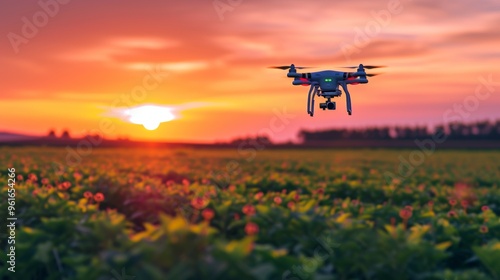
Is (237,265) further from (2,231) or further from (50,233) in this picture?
(2,231)

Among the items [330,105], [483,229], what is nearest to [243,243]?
[330,105]

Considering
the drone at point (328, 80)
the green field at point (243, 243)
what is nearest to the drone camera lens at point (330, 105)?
the drone at point (328, 80)

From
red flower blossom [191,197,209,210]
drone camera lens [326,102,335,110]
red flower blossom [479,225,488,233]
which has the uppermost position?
drone camera lens [326,102,335,110]

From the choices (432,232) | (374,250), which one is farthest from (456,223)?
(374,250)

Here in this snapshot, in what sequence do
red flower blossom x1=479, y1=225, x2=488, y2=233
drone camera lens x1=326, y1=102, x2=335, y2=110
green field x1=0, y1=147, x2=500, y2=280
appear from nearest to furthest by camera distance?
1. drone camera lens x1=326, y1=102, x2=335, y2=110
2. green field x1=0, y1=147, x2=500, y2=280
3. red flower blossom x1=479, y1=225, x2=488, y2=233

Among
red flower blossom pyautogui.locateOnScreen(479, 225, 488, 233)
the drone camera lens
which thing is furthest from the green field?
the drone camera lens

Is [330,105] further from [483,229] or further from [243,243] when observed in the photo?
[483,229]

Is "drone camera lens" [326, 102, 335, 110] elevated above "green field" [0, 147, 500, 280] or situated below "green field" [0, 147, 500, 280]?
above

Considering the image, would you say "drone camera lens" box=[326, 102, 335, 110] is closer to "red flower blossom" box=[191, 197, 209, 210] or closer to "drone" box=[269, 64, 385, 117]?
"drone" box=[269, 64, 385, 117]

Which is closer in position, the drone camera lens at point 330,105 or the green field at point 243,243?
the drone camera lens at point 330,105

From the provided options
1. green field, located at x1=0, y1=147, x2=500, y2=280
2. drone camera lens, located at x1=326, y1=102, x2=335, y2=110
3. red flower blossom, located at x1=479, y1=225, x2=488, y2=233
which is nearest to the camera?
drone camera lens, located at x1=326, y1=102, x2=335, y2=110

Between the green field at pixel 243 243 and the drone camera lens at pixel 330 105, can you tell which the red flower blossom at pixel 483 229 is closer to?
the green field at pixel 243 243
